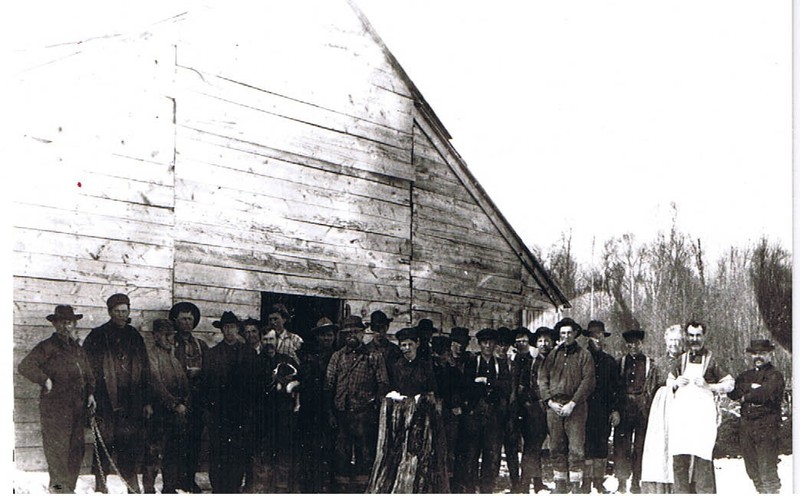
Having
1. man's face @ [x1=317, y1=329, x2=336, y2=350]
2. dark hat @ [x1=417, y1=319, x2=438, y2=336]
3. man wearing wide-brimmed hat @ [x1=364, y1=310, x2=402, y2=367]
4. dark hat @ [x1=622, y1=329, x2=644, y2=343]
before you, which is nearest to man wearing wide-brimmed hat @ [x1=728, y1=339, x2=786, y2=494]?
dark hat @ [x1=622, y1=329, x2=644, y2=343]

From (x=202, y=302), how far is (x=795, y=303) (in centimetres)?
439

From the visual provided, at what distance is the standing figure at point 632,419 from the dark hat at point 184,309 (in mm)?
3109

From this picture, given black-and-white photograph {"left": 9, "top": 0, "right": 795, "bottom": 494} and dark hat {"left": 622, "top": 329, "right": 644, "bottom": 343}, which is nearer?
black-and-white photograph {"left": 9, "top": 0, "right": 795, "bottom": 494}

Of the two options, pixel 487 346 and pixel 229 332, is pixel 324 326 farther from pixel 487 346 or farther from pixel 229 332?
pixel 487 346

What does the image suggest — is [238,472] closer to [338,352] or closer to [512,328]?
[338,352]

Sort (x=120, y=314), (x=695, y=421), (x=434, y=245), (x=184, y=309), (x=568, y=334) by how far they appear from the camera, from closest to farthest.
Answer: (x=120, y=314)
(x=184, y=309)
(x=695, y=421)
(x=568, y=334)
(x=434, y=245)

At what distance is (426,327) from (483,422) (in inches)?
32.4

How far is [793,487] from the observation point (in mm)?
6332

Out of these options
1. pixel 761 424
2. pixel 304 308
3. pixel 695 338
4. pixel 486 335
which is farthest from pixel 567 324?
pixel 304 308

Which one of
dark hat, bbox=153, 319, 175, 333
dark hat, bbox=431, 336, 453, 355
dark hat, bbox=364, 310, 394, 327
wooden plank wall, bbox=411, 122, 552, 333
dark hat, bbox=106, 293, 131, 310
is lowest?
dark hat, bbox=431, 336, 453, 355

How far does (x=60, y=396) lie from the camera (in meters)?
5.76

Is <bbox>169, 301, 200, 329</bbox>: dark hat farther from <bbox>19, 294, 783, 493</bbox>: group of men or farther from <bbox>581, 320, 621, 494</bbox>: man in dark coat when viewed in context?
<bbox>581, 320, 621, 494</bbox>: man in dark coat

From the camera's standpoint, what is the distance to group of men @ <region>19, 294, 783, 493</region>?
5945 mm

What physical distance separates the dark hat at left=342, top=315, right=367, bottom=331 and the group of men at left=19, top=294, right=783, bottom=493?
0.01 meters
